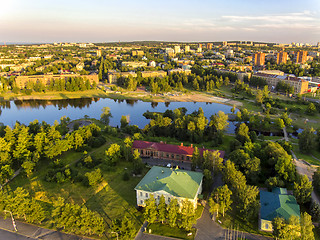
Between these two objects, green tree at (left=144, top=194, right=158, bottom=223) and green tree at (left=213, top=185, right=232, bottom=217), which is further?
green tree at (left=213, top=185, right=232, bottom=217)

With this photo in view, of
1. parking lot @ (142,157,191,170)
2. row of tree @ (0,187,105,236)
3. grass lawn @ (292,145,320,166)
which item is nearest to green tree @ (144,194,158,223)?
row of tree @ (0,187,105,236)

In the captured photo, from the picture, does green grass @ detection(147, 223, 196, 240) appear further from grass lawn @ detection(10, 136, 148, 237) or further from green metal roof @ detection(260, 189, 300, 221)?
green metal roof @ detection(260, 189, 300, 221)

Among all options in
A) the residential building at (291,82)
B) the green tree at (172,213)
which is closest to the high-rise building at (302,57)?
the residential building at (291,82)

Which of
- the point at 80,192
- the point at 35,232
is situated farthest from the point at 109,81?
the point at 35,232

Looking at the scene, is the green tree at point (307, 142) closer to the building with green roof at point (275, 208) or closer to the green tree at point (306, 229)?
the building with green roof at point (275, 208)

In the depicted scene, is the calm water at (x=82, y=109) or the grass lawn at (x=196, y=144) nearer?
the grass lawn at (x=196, y=144)

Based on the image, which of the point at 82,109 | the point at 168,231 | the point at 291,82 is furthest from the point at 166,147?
the point at 291,82
